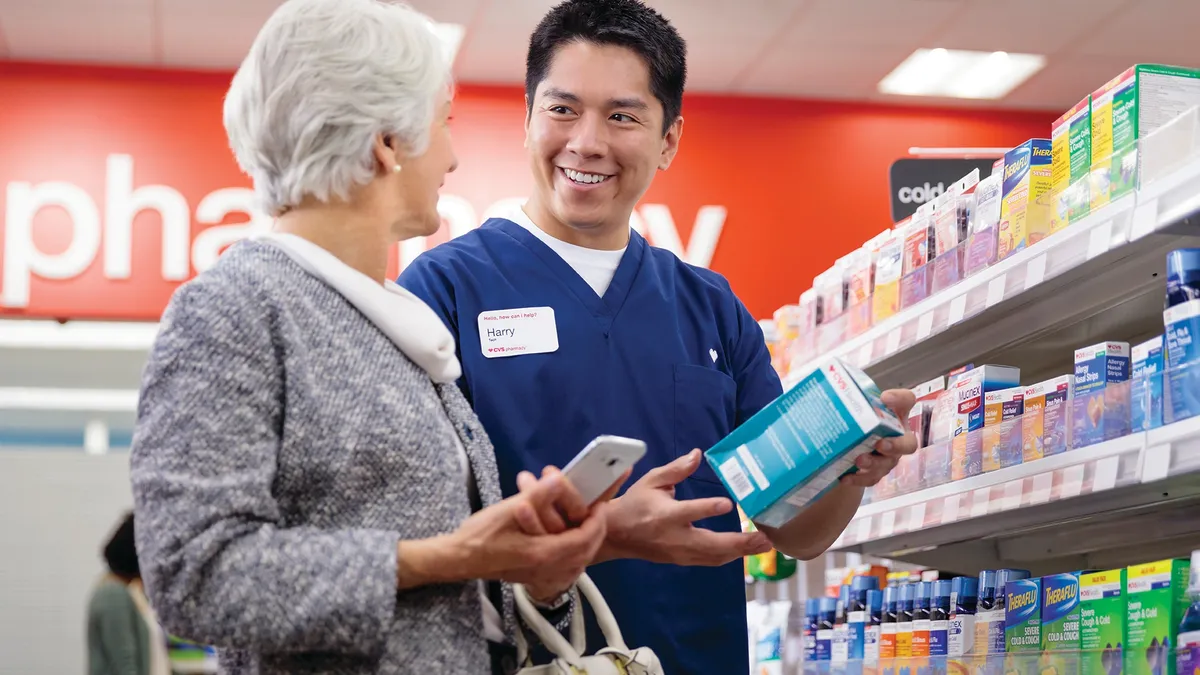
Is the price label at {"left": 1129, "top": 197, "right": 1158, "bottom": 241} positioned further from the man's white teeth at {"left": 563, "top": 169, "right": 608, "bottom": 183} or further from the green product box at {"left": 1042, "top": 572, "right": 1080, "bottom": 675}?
the man's white teeth at {"left": 563, "top": 169, "right": 608, "bottom": 183}

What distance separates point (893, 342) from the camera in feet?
9.32

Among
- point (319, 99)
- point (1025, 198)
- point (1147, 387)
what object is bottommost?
point (1147, 387)

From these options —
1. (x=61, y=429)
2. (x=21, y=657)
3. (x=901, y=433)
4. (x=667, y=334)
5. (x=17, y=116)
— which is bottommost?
(x=21, y=657)

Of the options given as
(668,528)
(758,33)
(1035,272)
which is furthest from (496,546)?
(758,33)

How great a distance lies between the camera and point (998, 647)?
2344mm

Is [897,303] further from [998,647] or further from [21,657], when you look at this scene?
[21,657]

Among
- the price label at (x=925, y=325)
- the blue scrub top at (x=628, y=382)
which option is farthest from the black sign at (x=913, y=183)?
the blue scrub top at (x=628, y=382)

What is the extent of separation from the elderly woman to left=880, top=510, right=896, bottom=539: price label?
1.29m

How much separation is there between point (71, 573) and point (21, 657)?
50cm

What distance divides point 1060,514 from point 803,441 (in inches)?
31.9

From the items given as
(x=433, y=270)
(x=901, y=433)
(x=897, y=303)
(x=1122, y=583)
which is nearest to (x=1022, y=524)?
(x=1122, y=583)

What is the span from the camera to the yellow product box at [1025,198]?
233 cm

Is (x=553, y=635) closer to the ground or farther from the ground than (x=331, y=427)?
closer to the ground

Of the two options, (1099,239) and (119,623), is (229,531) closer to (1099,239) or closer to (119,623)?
(1099,239)
